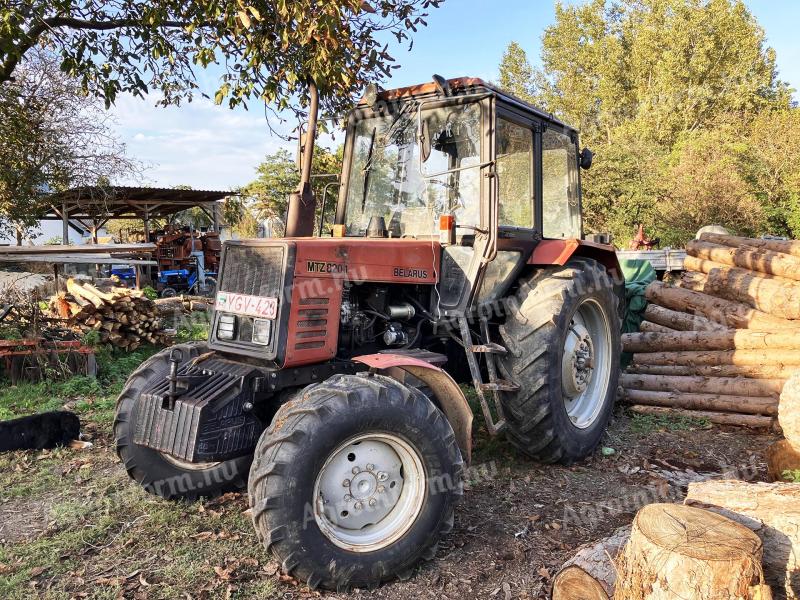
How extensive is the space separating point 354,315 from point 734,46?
29102 mm

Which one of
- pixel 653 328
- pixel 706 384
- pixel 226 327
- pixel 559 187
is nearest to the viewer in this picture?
pixel 226 327

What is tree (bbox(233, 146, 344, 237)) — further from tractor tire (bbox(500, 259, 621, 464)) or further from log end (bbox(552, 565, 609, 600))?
log end (bbox(552, 565, 609, 600))

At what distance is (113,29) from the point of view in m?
6.73

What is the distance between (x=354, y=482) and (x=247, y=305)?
1224 mm

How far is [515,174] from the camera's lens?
4.57m

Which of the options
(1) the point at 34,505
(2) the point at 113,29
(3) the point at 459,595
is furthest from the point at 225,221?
(3) the point at 459,595

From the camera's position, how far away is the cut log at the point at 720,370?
5.58 m

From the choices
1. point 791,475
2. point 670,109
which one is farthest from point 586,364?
point 670,109

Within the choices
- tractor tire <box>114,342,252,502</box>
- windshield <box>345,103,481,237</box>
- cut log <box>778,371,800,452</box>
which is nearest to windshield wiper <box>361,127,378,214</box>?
windshield <box>345,103,481,237</box>

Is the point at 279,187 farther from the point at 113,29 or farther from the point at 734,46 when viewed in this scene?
the point at 734,46

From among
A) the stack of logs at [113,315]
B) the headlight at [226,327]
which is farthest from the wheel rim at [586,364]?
the stack of logs at [113,315]

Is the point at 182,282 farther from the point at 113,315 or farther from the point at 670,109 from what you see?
the point at 670,109

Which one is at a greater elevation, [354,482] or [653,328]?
[653,328]

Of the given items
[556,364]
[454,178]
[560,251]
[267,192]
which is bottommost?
[556,364]
